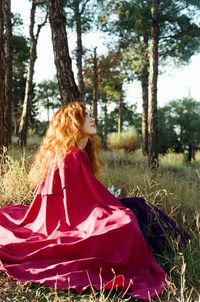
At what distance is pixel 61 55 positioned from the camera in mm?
6883

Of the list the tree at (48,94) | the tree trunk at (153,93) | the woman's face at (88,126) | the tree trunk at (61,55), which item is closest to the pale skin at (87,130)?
the woman's face at (88,126)

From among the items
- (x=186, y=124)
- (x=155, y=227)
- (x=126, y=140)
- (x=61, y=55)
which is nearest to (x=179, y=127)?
(x=186, y=124)

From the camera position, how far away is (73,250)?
144 inches

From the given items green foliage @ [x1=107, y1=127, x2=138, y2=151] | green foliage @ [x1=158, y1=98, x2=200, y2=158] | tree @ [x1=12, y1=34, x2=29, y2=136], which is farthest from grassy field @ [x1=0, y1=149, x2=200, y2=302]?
green foliage @ [x1=158, y1=98, x2=200, y2=158]

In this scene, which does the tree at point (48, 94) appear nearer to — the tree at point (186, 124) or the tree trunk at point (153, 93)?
the tree at point (186, 124)

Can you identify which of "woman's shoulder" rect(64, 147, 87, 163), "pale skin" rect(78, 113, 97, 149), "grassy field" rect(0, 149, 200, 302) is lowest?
"grassy field" rect(0, 149, 200, 302)

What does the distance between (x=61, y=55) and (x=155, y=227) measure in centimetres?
338

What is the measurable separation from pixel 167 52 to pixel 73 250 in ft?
38.5

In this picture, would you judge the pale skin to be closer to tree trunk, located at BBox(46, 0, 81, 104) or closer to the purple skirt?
the purple skirt

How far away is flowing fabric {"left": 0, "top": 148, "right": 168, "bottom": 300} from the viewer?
11.5 ft

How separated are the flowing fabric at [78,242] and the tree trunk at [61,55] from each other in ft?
9.15

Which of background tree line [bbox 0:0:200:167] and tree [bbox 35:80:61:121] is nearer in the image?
background tree line [bbox 0:0:200:167]

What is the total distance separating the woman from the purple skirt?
47 centimetres

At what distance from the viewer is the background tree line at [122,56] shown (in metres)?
6.91
